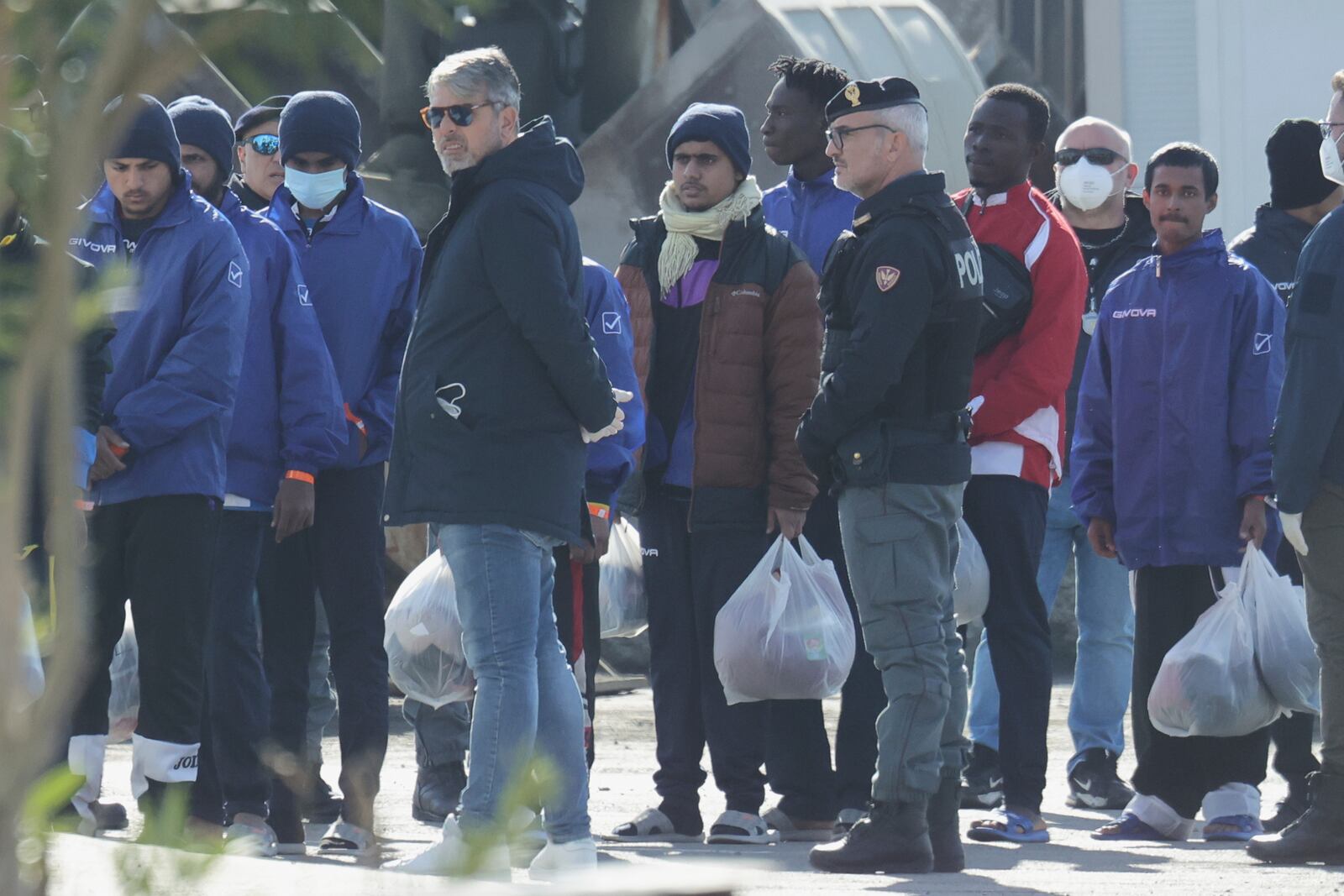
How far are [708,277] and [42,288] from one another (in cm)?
451

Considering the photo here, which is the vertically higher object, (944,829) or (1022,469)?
(1022,469)

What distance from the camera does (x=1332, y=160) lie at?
602cm

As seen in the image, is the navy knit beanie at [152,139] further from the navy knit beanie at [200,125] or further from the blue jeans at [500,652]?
the blue jeans at [500,652]

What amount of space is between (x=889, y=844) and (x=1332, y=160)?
7.20 feet

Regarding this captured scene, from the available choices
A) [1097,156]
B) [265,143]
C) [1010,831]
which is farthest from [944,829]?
[265,143]

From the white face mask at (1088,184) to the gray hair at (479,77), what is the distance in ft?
8.65

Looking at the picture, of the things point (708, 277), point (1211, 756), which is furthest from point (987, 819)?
point (708, 277)

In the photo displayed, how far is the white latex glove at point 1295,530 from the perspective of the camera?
5605 millimetres

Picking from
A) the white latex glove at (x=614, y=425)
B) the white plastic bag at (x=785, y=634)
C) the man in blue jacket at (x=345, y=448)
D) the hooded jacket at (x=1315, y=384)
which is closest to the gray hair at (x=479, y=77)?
the white latex glove at (x=614, y=425)

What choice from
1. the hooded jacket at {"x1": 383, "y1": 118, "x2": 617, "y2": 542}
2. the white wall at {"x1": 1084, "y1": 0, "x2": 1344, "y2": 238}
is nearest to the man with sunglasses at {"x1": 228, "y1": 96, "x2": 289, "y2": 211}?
the hooded jacket at {"x1": 383, "y1": 118, "x2": 617, "y2": 542}

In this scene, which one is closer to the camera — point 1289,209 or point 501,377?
point 501,377

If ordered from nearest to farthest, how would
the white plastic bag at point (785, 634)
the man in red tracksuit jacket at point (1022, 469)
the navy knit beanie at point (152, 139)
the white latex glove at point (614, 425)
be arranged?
the white latex glove at point (614, 425)
the navy knit beanie at point (152, 139)
the white plastic bag at point (785, 634)
the man in red tracksuit jacket at point (1022, 469)

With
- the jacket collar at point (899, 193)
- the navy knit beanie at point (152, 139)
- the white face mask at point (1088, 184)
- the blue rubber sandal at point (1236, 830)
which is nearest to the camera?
the jacket collar at point (899, 193)

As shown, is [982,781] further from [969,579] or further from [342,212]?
[342,212]
